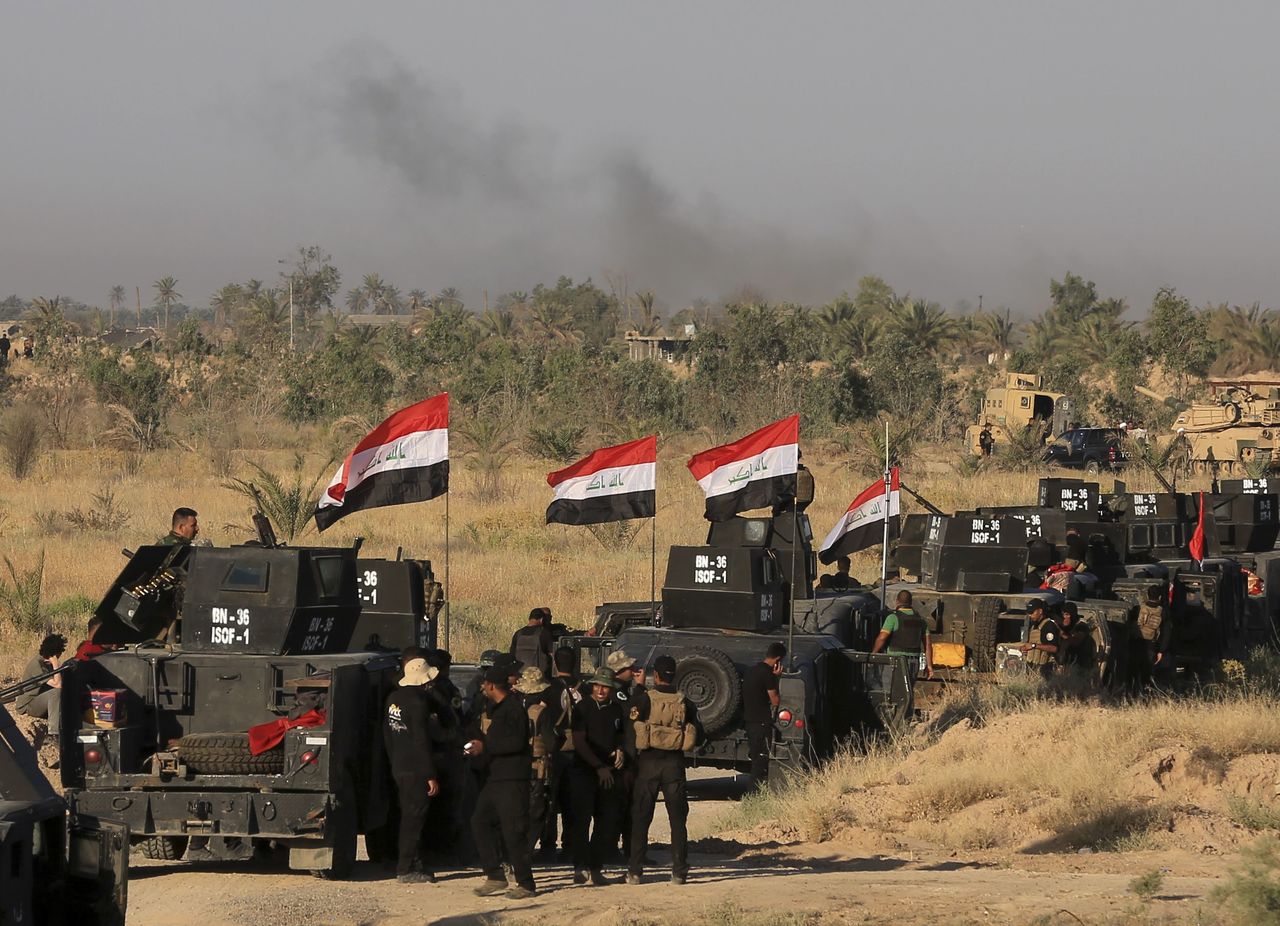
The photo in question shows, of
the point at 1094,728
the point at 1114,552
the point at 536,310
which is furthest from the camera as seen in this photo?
the point at 536,310

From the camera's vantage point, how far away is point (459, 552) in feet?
111

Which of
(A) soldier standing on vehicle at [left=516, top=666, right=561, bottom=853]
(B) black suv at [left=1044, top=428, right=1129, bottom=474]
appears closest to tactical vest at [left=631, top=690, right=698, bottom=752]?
(A) soldier standing on vehicle at [left=516, top=666, right=561, bottom=853]

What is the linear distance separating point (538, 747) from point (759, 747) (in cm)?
359

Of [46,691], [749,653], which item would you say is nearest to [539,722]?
[749,653]

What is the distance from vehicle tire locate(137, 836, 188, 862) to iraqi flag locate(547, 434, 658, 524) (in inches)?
299

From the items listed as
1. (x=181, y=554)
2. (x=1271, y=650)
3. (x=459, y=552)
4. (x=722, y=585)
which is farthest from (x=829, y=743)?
(x=459, y=552)

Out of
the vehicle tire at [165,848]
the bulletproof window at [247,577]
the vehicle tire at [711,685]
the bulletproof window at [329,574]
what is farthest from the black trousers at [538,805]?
the vehicle tire at [711,685]

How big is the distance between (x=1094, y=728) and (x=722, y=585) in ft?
11.8

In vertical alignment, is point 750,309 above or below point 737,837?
above

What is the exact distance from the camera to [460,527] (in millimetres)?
37125

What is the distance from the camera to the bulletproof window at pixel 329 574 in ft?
43.4

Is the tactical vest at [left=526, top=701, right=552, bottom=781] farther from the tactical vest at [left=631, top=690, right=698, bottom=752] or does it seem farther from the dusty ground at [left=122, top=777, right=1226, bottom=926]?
the dusty ground at [left=122, top=777, right=1226, bottom=926]

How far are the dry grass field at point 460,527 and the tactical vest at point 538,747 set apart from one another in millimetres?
11093

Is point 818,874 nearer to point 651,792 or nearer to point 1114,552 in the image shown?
point 651,792
